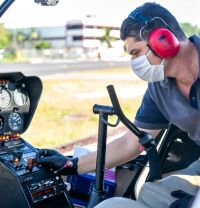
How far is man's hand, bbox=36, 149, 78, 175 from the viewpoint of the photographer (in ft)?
6.88

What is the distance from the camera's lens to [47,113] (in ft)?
26.5

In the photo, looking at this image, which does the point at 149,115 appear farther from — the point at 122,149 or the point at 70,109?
the point at 70,109

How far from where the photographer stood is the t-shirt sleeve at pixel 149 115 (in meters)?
2.12

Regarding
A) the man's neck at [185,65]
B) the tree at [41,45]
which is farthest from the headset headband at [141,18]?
the tree at [41,45]

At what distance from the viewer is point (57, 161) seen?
210cm

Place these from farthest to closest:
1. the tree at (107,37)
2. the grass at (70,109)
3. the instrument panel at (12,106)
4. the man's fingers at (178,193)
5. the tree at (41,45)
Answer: the tree at (41,45) → the grass at (70,109) → the instrument panel at (12,106) → the tree at (107,37) → the man's fingers at (178,193)

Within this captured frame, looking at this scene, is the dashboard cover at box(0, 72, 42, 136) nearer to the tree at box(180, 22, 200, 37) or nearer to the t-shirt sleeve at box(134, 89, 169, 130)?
the t-shirt sleeve at box(134, 89, 169, 130)

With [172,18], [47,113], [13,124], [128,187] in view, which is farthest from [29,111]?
[47,113]

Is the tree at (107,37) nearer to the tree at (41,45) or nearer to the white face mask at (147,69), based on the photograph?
the white face mask at (147,69)

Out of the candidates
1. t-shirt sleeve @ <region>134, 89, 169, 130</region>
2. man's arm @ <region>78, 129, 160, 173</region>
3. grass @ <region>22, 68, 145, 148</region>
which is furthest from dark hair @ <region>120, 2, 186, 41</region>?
grass @ <region>22, 68, 145, 148</region>

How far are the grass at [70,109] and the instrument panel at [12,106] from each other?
2537 mm

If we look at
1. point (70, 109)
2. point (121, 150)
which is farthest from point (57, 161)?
point (70, 109)

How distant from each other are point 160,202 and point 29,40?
34443mm

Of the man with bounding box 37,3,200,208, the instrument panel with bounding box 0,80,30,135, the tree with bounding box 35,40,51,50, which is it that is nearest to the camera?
the man with bounding box 37,3,200,208
